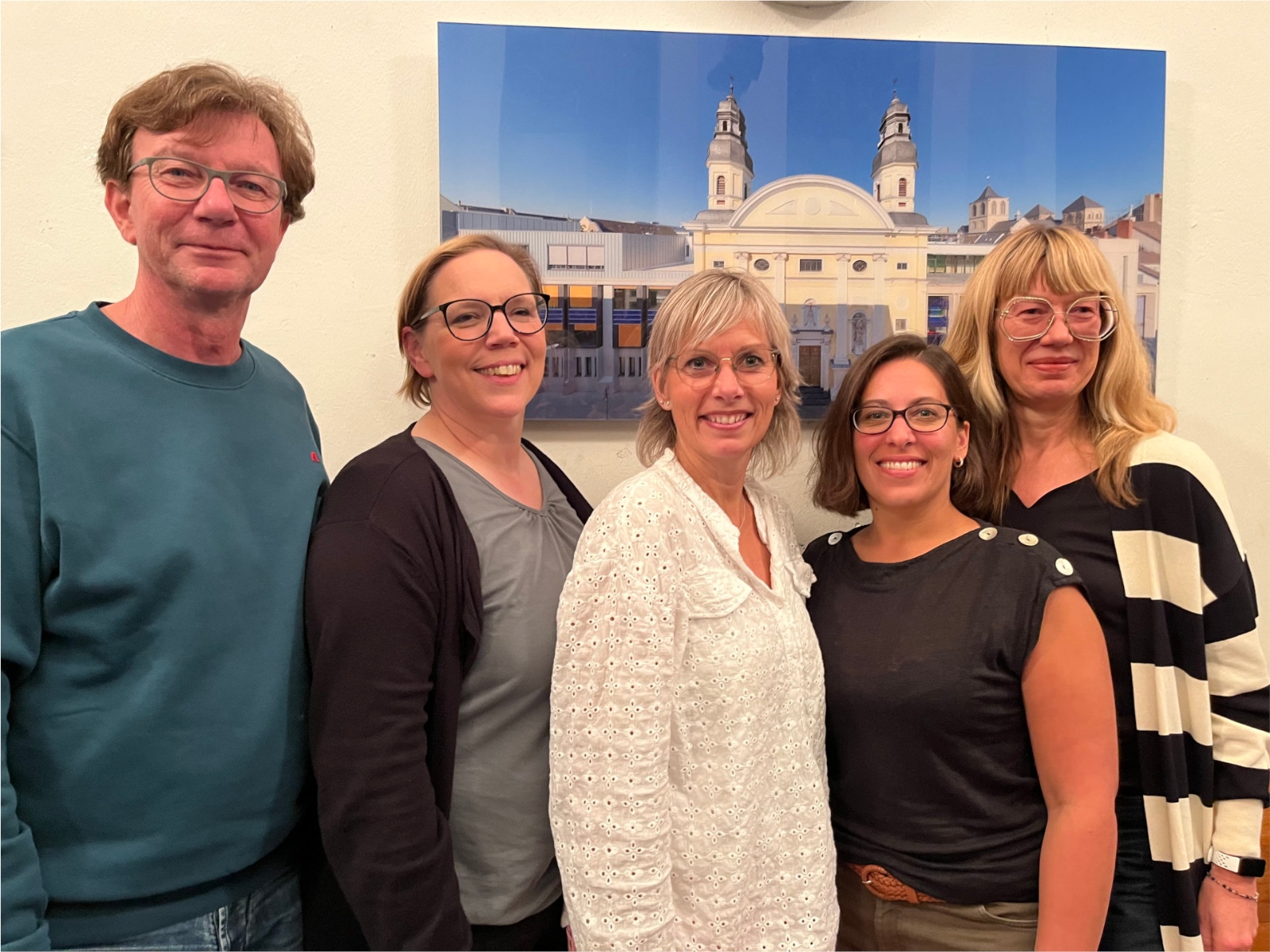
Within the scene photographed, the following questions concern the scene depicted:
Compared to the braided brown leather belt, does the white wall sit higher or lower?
higher

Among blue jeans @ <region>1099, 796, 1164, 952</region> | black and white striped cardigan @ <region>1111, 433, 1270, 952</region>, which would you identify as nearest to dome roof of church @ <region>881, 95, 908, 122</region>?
black and white striped cardigan @ <region>1111, 433, 1270, 952</region>

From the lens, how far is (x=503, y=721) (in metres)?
1.19

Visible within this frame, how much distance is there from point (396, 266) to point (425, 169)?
0.76ft

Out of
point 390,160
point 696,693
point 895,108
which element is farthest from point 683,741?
point 895,108

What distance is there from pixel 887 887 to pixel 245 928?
1044mm

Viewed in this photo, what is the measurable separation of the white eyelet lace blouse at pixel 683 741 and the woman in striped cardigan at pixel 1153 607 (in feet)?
1.92

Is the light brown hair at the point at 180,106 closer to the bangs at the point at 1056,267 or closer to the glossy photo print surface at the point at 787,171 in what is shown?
the glossy photo print surface at the point at 787,171

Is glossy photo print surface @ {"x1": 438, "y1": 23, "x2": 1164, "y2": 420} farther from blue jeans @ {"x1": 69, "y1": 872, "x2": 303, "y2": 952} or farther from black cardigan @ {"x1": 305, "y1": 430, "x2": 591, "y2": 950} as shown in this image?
blue jeans @ {"x1": 69, "y1": 872, "x2": 303, "y2": 952}

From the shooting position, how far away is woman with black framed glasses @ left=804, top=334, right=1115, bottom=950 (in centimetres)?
120

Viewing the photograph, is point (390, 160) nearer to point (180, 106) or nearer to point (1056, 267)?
point (180, 106)

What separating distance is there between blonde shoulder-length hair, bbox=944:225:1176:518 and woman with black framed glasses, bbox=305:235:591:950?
2.80 feet

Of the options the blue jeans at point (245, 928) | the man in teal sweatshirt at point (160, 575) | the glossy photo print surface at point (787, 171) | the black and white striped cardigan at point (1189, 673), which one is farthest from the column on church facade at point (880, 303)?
the blue jeans at point (245, 928)

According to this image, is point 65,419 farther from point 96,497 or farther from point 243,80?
point 243,80

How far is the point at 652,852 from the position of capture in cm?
106
